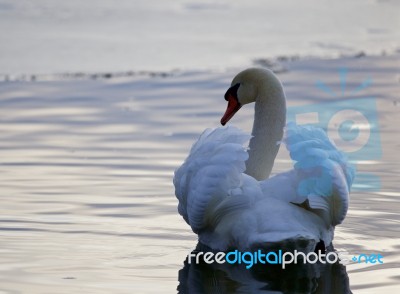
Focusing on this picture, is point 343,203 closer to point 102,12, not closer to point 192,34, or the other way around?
point 192,34

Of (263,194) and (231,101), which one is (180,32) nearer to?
(231,101)

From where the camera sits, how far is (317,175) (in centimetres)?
668

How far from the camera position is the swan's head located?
8070 mm

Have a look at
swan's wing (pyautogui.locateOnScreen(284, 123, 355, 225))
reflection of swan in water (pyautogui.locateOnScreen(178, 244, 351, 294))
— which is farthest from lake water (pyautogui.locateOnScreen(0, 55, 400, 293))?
swan's wing (pyautogui.locateOnScreen(284, 123, 355, 225))

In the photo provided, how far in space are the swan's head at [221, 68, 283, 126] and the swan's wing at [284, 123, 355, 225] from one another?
Result: 3.94 feet

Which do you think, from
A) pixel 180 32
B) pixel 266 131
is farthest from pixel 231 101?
pixel 180 32

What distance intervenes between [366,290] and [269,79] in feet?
7.97

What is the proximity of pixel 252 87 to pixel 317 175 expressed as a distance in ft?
5.38

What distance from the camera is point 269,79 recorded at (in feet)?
26.5

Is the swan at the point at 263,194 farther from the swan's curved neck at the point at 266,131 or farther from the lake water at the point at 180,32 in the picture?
the lake water at the point at 180,32

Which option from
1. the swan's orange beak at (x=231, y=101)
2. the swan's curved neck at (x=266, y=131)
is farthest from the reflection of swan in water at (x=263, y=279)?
the swan's orange beak at (x=231, y=101)

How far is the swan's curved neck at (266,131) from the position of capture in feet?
25.8

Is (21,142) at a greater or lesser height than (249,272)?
lesser

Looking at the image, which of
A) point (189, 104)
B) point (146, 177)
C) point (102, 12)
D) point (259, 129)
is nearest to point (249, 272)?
point (259, 129)
